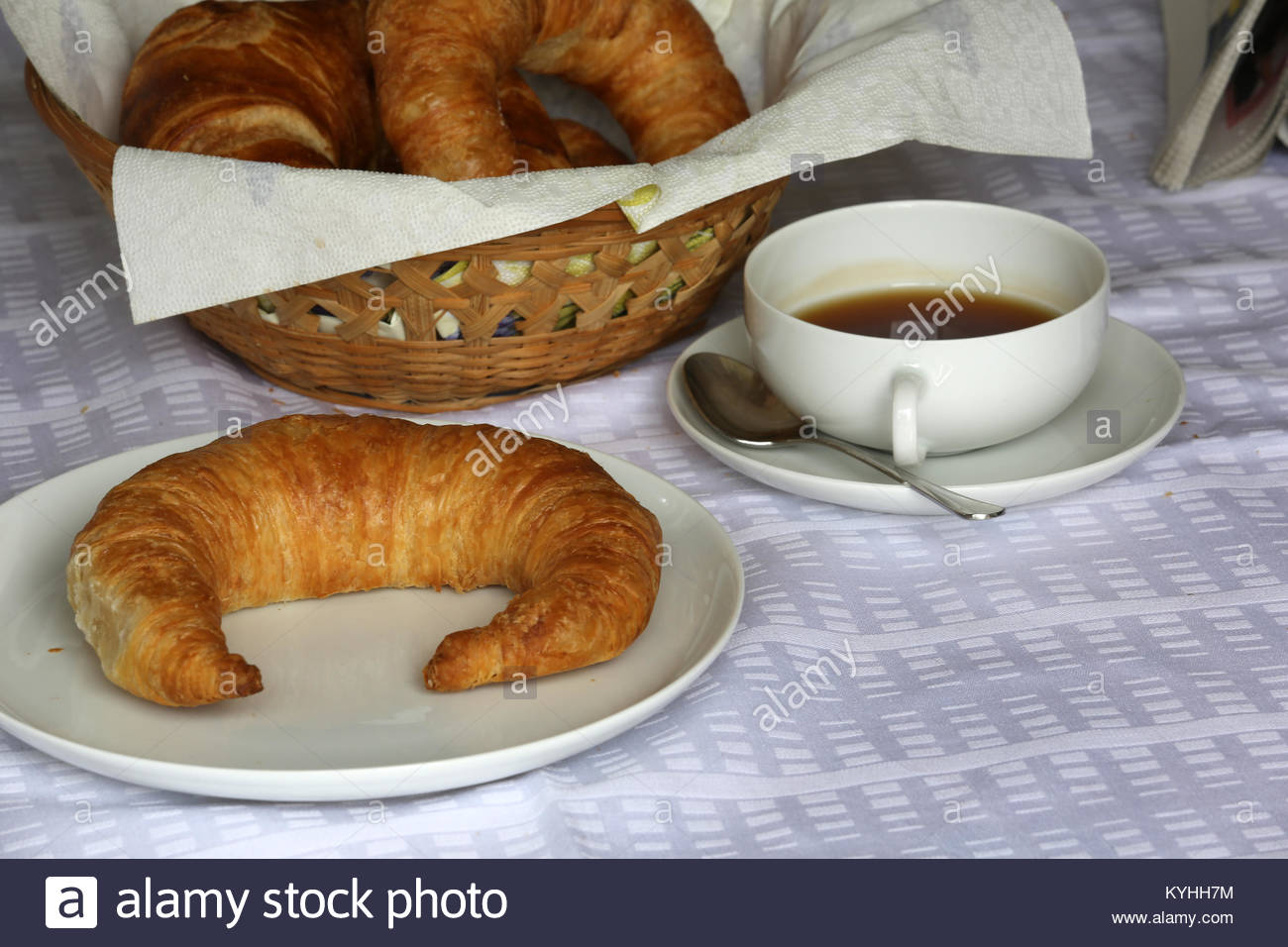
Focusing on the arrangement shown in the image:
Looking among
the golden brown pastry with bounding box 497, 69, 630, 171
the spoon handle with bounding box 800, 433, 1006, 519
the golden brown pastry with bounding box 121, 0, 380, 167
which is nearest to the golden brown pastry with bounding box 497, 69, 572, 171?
the golden brown pastry with bounding box 497, 69, 630, 171

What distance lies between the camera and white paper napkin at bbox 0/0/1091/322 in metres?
0.95

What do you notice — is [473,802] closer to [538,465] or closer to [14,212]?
[538,465]

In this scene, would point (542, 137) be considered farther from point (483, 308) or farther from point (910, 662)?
point (910, 662)

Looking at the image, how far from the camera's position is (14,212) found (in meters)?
1.48

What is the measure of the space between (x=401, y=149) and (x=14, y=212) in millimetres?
599

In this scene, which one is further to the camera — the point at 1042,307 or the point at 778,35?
the point at 778,35

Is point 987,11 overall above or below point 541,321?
above

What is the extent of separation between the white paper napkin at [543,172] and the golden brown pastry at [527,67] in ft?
0.31

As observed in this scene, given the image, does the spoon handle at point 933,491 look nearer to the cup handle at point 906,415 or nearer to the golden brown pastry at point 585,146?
the cup handle at point 906,415

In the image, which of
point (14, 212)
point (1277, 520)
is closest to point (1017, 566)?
point (1277, 520)

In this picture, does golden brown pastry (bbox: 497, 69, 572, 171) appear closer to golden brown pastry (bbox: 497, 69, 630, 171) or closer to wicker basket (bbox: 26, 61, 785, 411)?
golden brown pastry (bbox: 497, 69, 630, 171)

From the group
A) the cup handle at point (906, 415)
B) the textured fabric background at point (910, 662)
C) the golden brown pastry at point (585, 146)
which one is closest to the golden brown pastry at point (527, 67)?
the golden brown pastry at point (585, 146)

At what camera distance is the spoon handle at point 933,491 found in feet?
3.06

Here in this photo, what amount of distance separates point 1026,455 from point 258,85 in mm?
650
